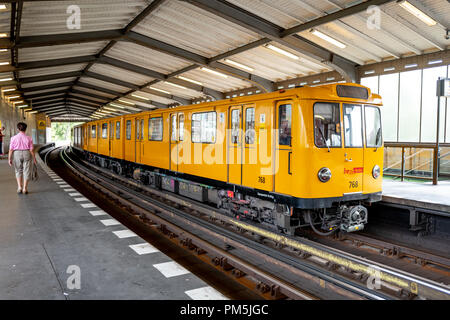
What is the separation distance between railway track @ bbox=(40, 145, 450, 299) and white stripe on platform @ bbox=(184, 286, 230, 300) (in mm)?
1239

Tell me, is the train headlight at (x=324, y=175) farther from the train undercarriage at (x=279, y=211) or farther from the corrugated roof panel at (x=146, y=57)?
the corrugated roof panel at (x=146, y=57)

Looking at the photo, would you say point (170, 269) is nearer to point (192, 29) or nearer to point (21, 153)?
point (21, 153)

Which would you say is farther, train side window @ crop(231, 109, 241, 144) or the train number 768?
train side window @ crop(231, 109, 241, 144)

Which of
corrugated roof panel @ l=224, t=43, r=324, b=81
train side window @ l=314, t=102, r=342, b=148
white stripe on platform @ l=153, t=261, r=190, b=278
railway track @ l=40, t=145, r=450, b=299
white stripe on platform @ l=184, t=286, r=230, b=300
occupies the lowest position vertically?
railway track @ l=40, t=145, r=450, b=299

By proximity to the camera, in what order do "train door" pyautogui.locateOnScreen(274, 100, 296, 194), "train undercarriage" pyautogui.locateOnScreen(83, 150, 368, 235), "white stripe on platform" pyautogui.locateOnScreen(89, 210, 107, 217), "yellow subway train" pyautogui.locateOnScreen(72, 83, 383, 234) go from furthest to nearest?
"white stripe on platform" pyautogui.locateOnScreen(89, 210, 107, 217), "train undercarriage" pyautogui.locateOnScreen(83, 150, 368, 235), "train door" pyautogui.locateOnScreen(274, 100, 296, 194), "yellow subway train" pyautogui.locateOnScreen(72, 83, 383, 234)

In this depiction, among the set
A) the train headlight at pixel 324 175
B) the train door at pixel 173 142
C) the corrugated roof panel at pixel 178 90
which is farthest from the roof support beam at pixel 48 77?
the train headlight at pixel 324 175

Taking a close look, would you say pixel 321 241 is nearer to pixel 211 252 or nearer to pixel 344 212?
pixel 344 212

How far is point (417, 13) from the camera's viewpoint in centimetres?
1097

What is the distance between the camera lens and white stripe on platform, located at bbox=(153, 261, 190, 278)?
415cm

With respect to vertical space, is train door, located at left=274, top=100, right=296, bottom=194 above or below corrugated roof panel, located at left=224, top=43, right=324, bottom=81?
below

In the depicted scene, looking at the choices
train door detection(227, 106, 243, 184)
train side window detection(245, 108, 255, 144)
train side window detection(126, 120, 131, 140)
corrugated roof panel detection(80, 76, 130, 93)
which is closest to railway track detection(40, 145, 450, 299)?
train door detection(227, 106, 243, 184)

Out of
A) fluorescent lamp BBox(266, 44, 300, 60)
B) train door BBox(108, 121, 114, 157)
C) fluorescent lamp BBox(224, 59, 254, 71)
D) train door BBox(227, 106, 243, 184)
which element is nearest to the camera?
train door BBox(227, 106, 243, 184)

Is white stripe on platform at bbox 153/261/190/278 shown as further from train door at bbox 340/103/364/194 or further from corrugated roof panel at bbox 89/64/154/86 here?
corrugated roof panel at bbox 89/64/154/86

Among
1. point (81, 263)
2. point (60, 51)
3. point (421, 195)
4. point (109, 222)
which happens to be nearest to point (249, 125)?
point (109, 222)
